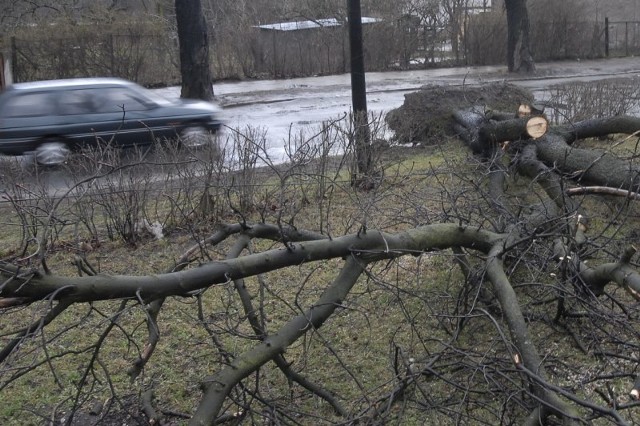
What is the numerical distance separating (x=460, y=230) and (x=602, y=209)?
4027mm

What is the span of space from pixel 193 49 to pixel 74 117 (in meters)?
6.72

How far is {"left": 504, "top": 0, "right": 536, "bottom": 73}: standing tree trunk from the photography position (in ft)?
84.4

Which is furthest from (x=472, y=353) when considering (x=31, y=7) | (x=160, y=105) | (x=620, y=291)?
(x=31, y=7)

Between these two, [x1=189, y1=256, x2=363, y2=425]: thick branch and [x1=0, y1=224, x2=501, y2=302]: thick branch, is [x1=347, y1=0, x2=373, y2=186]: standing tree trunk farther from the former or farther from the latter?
[x1=189, y1=256, x2=363, y2=425]: thick branch

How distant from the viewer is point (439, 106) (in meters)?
11.7

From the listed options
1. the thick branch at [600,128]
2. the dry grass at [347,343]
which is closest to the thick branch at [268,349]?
the dry grass at [347,343]

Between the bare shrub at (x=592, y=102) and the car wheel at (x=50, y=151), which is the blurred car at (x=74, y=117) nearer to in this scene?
the car wheel at (x=50, y=151)

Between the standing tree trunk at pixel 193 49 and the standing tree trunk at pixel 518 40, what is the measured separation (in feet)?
40.1

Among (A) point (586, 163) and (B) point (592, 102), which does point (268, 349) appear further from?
(B) point (592, 102)

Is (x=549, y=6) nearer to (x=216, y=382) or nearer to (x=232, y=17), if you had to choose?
(x=232, y=17)

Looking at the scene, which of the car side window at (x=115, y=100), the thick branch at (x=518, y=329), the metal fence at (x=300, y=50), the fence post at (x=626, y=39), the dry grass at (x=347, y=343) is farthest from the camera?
the fence post at (x=626, y=39)

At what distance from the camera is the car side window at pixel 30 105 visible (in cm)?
1207

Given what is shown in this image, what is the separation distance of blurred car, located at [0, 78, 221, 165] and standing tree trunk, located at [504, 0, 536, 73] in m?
16.5

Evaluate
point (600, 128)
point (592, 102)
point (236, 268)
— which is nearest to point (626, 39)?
point (592, 102)
